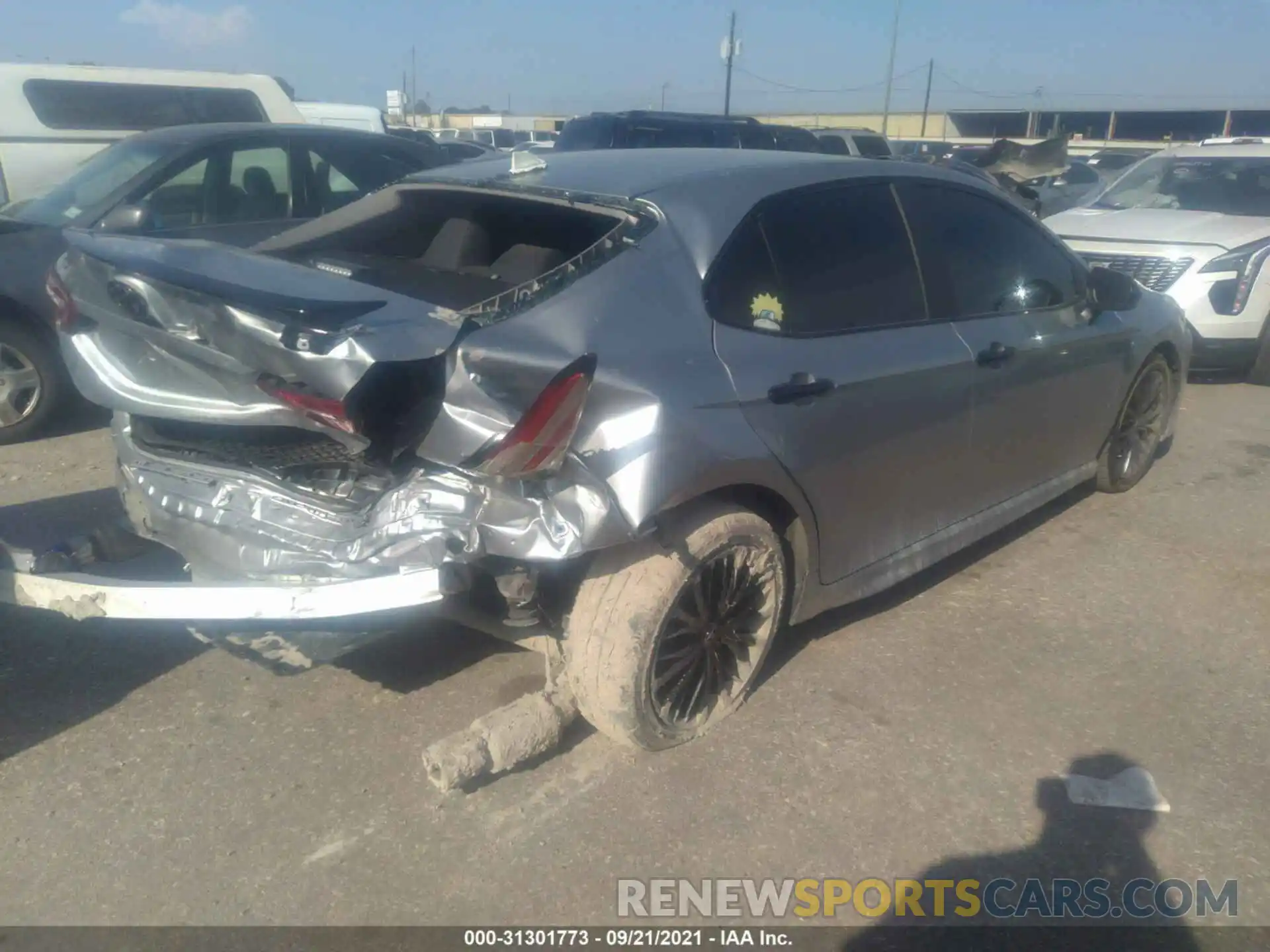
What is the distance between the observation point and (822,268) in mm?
3404

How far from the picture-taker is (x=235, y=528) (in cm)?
289

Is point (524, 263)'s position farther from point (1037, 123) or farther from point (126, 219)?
point (1037, 123)

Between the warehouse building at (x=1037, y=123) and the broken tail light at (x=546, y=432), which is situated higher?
the warehouse building at (x=1037, y=123)

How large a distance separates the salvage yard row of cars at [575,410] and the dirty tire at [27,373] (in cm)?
282

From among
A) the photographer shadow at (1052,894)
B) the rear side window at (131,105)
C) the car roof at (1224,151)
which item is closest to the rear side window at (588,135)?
the rear side window at (131,105)

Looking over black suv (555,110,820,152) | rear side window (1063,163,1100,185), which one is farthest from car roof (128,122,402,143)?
rear side window (1063,163,1100,185)

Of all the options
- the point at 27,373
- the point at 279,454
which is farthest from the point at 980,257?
the point at 27,373

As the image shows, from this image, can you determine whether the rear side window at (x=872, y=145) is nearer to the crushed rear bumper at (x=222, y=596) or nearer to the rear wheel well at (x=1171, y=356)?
the rear wheel well at (x=1171, y=356)

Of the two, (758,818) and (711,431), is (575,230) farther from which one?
(758,818)

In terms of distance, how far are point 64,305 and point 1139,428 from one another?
4.98 m

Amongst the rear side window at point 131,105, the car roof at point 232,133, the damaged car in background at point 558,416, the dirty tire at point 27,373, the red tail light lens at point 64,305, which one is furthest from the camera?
the rear side window at point 131,105

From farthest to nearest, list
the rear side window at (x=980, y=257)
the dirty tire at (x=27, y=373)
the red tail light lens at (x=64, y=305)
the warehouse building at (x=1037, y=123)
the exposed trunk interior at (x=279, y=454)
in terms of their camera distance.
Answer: the warehouse building at (x=1037, y=123) < the dirty tire at (x=27, y=373) < the rear side window at (x=980, y=257) < the red tail light lens at (x=64, y=305) < the exposed trunk interior at (x=279, y=454)

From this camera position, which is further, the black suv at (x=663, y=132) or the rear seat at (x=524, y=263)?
the black suv at (x=663, y=132)

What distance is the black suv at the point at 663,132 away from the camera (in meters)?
13.8
